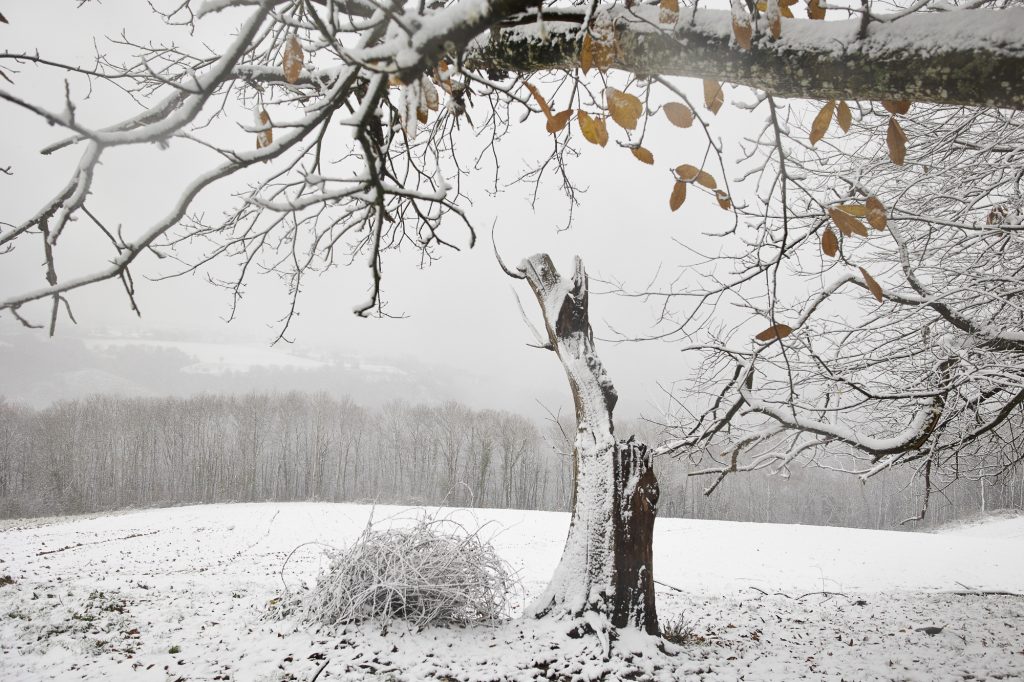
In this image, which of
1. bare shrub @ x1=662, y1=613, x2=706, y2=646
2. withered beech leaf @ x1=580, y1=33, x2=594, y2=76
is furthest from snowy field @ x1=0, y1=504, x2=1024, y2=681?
withered beech leaf @ x1=580, y1=33, x2=594, y2=76

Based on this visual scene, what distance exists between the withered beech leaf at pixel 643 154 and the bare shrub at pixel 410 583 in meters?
3.89

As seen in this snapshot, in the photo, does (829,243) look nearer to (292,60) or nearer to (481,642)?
(292,60)

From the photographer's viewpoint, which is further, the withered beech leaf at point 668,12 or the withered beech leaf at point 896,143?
the withered beech leaf at point 668,12

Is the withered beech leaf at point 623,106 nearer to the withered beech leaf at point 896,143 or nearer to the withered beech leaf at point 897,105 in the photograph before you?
the withered beech leaf at point 896,143

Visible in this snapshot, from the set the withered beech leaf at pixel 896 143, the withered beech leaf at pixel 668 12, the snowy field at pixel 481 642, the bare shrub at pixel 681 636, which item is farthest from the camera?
the bare shrub at pixel 681 636

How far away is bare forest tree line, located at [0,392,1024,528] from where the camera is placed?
4569cm

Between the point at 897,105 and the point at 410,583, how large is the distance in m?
4.48

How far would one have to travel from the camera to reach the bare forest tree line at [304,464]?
150 ft

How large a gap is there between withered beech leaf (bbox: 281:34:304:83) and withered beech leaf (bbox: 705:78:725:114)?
1237 millimetres

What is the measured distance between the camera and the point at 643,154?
1.49 meters

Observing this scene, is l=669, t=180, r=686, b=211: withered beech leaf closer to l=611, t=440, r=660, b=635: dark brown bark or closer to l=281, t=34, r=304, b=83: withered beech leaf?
l=281, t=34, r=304, b=83: withered beech leaf

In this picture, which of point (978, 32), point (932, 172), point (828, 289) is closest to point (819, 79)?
point (978, 32)

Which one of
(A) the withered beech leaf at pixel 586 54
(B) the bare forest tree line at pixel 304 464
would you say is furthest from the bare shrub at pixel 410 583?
(B) the bare forest tree line at pixel 304 464

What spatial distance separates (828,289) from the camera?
15.1 feet
